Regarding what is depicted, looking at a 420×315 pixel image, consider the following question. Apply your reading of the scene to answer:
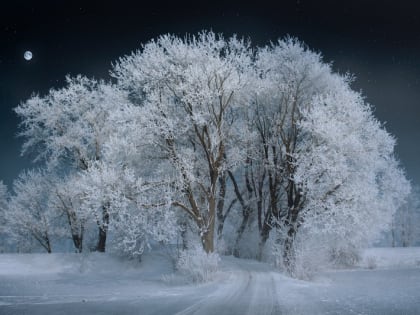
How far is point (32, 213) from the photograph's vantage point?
28641mm

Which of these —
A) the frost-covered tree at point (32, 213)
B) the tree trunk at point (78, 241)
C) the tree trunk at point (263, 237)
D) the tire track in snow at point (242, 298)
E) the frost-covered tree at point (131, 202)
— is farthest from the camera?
the frost-covered tree at point (32, 213)

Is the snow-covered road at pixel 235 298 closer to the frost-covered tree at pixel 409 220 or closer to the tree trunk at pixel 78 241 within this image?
the tree trunk at pixel 78 241

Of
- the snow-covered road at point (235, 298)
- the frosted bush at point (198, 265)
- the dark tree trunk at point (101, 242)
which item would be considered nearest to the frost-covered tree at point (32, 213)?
the dark tree trunk at point (101, 242)

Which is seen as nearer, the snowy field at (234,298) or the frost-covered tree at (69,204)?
the snowy field at (234,298)

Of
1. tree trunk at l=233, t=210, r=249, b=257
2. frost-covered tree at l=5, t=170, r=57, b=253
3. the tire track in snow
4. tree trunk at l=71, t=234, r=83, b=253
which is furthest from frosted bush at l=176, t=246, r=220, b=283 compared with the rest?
frost-covered tree at l=5, t=170, r=57, b=253

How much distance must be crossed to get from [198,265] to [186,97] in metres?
7.46

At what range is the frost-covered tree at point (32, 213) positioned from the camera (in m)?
27.9

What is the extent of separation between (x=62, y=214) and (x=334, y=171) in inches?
752

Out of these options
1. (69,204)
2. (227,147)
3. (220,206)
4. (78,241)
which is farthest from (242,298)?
(78,241)

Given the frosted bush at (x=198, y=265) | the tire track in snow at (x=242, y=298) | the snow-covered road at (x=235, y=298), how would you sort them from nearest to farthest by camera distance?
1. the tire track in snow at (x=242, y=298)
2. the snow-covered road at (x=235, y=298)
3. the frosted bush at (x=198, y=265)

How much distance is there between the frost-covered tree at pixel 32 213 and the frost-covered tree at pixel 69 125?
3.54 m

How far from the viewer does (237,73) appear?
17906mm

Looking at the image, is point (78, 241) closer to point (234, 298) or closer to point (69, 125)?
point (69, 125)

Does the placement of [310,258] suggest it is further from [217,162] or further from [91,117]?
[91,117]
